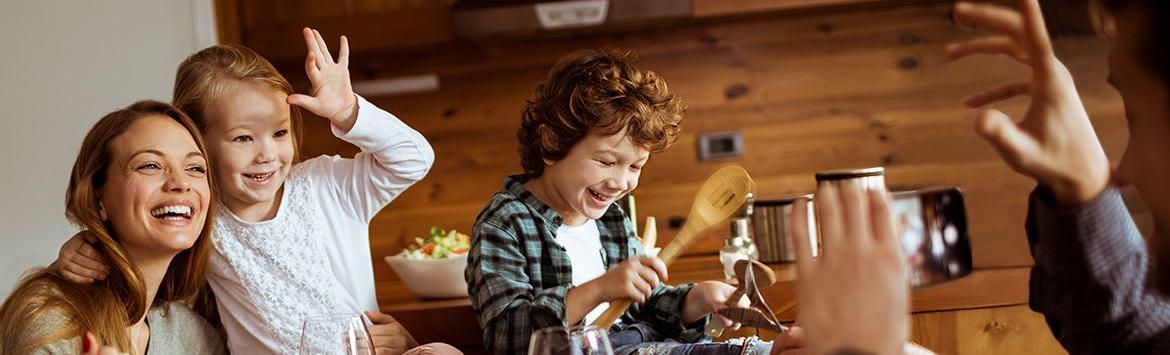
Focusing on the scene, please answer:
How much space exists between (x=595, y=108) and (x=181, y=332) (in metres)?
0.68

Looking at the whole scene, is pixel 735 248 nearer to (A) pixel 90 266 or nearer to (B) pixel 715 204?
(B) pixel 715 204

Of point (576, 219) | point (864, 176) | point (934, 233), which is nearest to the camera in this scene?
point (576, 219)

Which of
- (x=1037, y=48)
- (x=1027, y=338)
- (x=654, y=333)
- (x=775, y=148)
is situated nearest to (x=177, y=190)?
(x=654, y=333)

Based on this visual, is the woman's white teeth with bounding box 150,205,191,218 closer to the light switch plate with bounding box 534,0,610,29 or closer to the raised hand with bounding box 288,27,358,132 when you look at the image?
the raised hand with bounding box 288,27,358,132

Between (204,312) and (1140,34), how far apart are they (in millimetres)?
1406

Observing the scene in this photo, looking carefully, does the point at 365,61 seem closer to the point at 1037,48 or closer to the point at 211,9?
the point at 211,9

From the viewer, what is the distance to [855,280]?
Answer: 19.4 inches

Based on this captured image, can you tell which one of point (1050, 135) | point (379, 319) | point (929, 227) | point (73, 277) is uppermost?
point (1050, 135)

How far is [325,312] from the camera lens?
5.22 feet

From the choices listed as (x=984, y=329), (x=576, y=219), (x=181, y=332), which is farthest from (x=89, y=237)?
(x=984, y=329)

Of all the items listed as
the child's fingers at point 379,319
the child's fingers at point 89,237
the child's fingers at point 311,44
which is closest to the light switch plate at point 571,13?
the child's fingers at point 311,44

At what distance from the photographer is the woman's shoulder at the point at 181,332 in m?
1.52

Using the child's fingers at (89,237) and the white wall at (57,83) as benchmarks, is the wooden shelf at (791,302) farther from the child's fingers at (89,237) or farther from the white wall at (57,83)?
the white wall at (57,83)

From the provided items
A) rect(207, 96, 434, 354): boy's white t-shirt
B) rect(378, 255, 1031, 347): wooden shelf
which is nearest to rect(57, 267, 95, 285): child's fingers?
rect(207, 96, 434, 354): boy's white t-shirt
